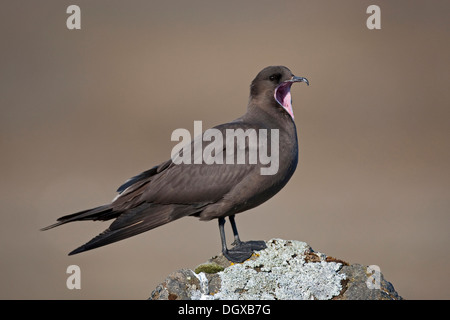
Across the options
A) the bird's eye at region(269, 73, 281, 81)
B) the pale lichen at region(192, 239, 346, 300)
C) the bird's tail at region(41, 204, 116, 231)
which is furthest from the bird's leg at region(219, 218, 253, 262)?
the bird's eye at region(269, 73, 281, 81)

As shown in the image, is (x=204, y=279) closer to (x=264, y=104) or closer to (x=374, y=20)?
(x=264, y=104)

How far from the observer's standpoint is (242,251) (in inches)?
255

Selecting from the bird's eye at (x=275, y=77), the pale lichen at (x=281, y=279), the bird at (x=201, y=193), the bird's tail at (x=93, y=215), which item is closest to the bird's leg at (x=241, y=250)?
the bird at (x=201, y=193)

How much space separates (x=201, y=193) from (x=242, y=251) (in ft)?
2.37

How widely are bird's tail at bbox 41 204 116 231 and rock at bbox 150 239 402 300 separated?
4.01 feet

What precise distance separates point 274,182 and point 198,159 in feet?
2.82

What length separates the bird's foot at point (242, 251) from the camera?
6.31 metres

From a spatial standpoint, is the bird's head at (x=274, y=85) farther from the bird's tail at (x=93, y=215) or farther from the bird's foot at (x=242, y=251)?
the bird's tail at (x=93, y=215)

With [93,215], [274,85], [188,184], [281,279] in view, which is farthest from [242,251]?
[274,85]

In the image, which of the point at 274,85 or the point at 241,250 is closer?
the point at 241,250

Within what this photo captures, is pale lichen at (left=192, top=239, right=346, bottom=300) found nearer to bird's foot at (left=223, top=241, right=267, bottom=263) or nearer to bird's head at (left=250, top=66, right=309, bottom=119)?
bird's foot at (left=223, top=241, right=267, bottom=263)

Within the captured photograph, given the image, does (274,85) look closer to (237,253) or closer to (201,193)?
(201,193)

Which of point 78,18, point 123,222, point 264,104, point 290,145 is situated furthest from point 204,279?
point 78,18

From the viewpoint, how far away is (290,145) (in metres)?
6.82
